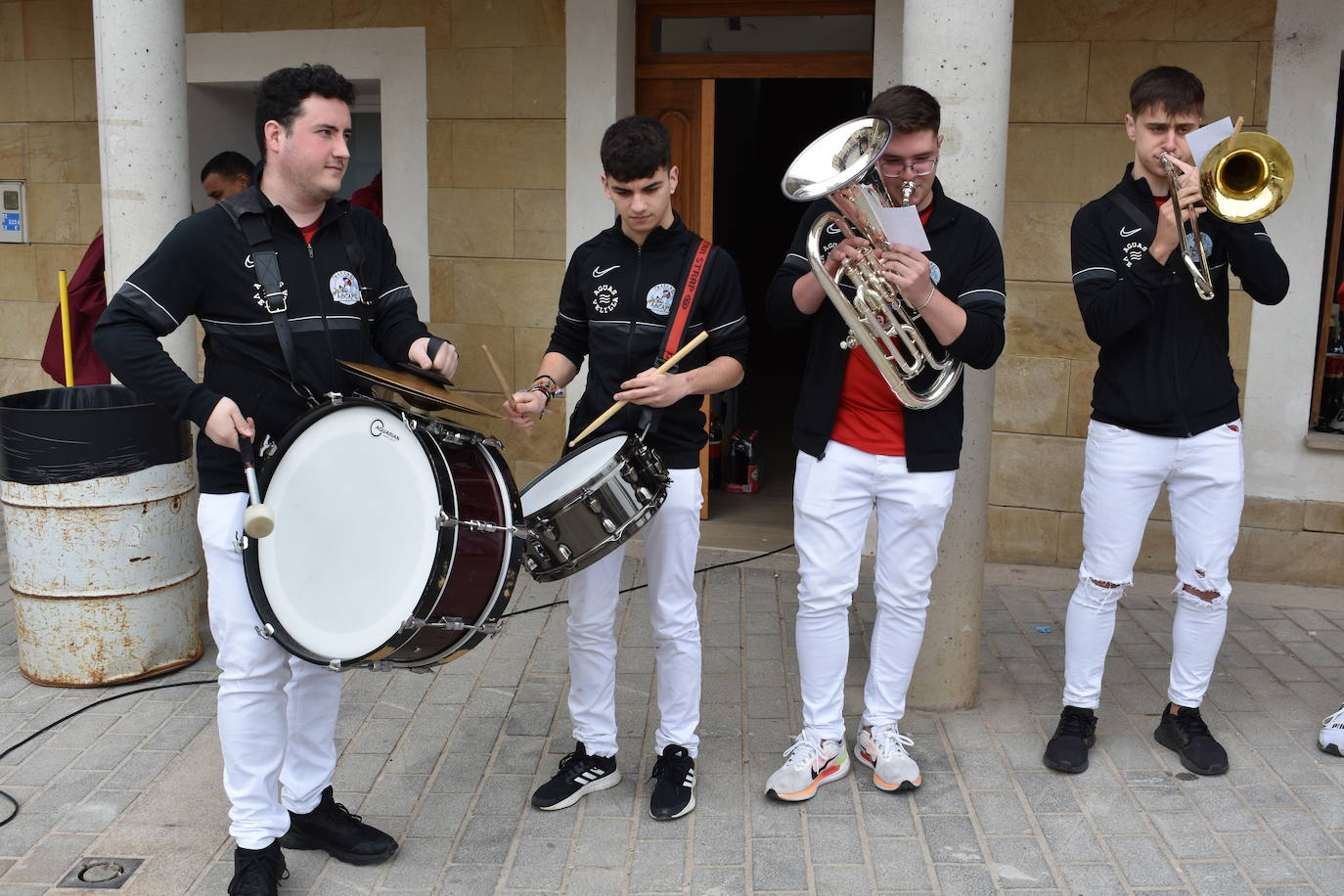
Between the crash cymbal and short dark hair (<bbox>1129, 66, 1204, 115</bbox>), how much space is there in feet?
7.02

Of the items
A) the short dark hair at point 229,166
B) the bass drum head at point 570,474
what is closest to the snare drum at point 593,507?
the bass drum head at point 570,474

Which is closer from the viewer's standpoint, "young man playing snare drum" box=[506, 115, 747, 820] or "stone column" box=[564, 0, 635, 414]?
"young man playing snare drum" box=[506, 115, 747, 820]

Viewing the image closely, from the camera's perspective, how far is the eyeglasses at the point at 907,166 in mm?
3469

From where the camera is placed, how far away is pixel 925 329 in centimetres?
367

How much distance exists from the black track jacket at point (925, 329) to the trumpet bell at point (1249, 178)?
1.96 ft

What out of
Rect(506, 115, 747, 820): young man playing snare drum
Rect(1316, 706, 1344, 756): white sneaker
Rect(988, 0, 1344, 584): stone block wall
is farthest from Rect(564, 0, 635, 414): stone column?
Rect(1316, 706, 1344, 756): white sneaker

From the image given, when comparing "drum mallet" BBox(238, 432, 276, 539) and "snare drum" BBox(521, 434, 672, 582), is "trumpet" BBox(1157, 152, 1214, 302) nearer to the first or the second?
"snare drum" BBox(521, 434, 672, 582)

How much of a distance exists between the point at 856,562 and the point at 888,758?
1.98 ft

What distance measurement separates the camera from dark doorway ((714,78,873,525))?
10.5 m

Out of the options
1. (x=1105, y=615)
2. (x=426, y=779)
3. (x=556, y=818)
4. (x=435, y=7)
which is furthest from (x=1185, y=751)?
(x=435, y=7)

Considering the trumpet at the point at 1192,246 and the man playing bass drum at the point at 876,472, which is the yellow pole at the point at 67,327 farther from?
the trumpet at the point at 1192,246

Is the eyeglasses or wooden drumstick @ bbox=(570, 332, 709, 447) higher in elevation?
the eyeglasses

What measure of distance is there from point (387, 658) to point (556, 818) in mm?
983

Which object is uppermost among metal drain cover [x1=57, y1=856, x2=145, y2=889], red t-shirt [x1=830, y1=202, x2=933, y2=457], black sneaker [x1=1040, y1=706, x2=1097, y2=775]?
red t-shirt [x1=830, y1=202, x2=933, y2=457]
